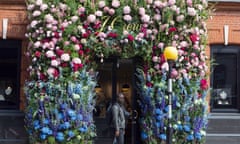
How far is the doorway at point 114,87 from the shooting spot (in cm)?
1412

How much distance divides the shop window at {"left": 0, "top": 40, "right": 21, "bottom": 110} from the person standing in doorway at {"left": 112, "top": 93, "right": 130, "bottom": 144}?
2.92m

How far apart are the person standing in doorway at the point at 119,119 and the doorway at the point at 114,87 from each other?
1.88 feet

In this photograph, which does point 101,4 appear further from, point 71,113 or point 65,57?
point 71,113

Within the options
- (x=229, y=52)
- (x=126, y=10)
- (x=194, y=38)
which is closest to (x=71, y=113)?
(x=126, y=10)

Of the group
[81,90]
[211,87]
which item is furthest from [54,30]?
[211,87]

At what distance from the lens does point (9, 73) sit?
46.4 feet

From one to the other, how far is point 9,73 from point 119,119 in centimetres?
347

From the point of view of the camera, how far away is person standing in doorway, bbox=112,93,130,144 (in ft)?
43.2

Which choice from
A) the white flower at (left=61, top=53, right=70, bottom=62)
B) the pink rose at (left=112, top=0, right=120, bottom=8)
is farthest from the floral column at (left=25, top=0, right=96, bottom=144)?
the pink rose at (left=112, top=0, right=120, bottom=8)

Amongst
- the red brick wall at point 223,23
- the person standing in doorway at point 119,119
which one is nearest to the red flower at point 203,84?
the red brick wall at point 223,23

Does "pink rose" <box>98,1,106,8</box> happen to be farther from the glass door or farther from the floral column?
the glass door

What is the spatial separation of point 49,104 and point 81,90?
0.87 m

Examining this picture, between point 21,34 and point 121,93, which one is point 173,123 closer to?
point 121,93

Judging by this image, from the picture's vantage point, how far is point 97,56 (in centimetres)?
1322
